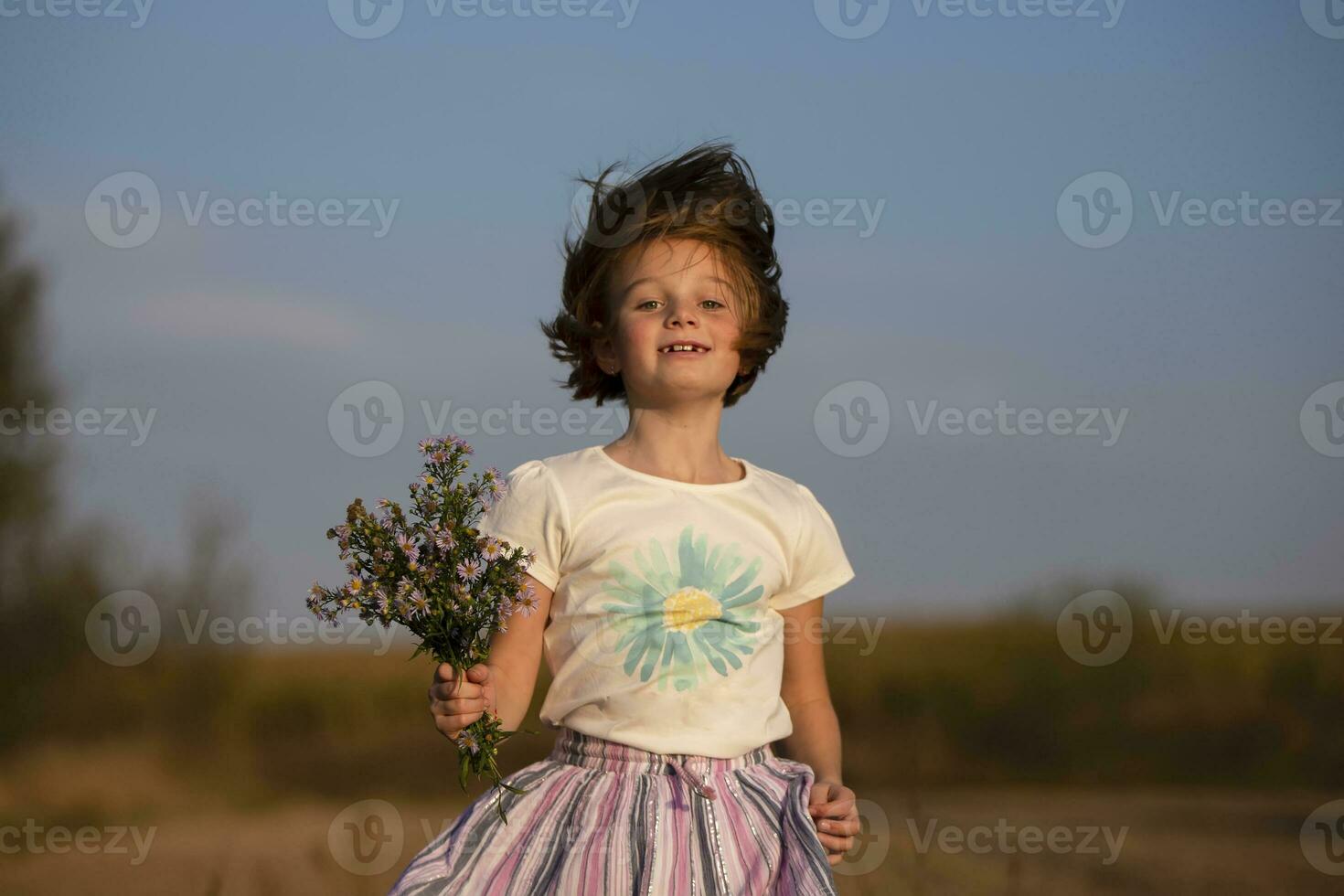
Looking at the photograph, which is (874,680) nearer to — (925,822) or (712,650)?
(925,822)

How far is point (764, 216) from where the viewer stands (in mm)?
2877

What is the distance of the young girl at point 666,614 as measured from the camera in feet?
7.75

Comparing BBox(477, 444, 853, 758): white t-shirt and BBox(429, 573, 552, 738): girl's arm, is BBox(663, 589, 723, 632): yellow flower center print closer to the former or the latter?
BBox(477, 444, 853, 758): white t-shirt

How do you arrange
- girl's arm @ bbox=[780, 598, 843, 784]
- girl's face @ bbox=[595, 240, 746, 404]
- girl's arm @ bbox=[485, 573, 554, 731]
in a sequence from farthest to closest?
girl's arm @ bbox=[780, 598, 843, 784], girl's face @ bbox=[595, 240, 746, 404], girl's arm @ bbox=[485, 573, 554, 731]

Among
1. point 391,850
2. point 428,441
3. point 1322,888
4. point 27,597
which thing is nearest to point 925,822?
point 1322,888

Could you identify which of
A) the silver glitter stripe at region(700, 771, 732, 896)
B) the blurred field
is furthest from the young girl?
the blurred field

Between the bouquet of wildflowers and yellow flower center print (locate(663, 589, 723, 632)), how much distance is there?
0.31 meters

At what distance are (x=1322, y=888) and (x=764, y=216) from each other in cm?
376

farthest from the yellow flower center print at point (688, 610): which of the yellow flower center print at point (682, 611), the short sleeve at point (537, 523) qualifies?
the short sleeve at point (537, 523)

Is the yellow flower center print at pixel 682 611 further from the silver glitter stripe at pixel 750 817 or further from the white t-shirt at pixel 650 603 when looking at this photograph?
the silver glitter stripe at pixel 750 817

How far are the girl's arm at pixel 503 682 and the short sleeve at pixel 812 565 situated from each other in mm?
483

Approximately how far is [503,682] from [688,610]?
1.15 feet

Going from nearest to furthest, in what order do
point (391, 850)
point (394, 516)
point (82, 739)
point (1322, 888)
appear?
1. point (394, 516)
2. point (391, 850)
3. point (1322, 888)
4. point (82, 739)

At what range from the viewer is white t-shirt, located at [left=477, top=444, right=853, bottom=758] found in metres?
2.50
